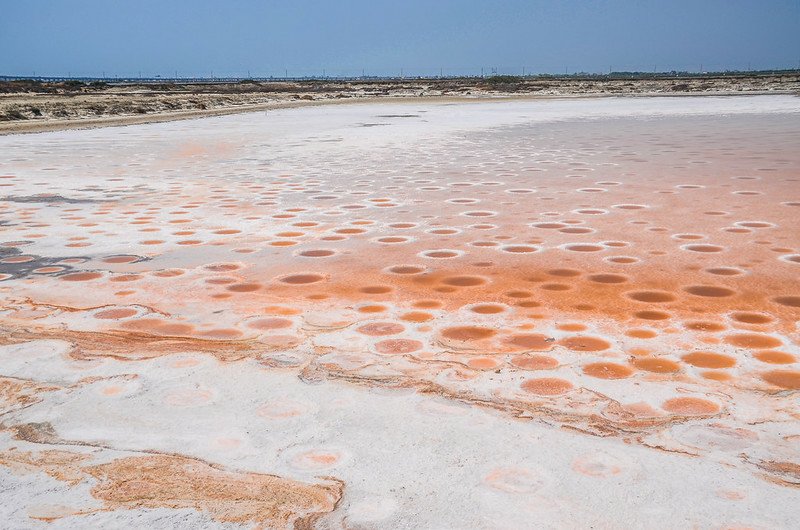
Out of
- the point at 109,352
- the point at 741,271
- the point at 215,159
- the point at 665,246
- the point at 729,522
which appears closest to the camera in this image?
the point at 729,522

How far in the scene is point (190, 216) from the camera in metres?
5.72

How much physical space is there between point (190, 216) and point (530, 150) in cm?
628

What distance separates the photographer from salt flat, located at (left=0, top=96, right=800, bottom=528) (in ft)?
5.85

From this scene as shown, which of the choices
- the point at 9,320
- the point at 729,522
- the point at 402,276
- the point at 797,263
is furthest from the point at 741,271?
the point at 9,320

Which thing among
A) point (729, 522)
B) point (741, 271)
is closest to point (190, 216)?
point (741, 271)

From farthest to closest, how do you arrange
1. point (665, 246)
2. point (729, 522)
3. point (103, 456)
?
1. point (665, 246)
2. point (103, 456)
3. point (729, 522)

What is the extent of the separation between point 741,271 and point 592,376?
1.72 meters

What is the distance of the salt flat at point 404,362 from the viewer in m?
1.78

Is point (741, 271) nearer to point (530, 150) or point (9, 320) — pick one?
point (9, 320)

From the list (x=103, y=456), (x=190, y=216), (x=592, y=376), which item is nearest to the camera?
(x=103, y=456)

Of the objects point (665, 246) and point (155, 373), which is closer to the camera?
point (155, 373)

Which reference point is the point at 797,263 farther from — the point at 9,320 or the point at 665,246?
the point at 9,320

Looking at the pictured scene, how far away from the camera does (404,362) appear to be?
266 centimetres

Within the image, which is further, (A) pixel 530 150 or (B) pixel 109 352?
(A) pixel 530 150
